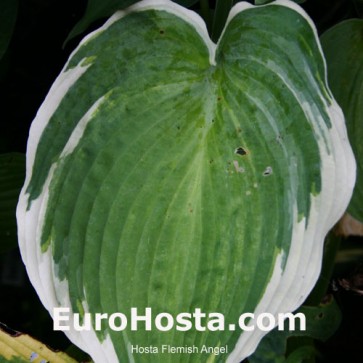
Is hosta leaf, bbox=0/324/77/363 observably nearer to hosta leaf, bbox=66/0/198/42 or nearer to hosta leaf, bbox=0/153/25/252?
hosta leaf, bbox=0/153/25/252

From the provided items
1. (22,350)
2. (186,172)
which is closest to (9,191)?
(22,350)

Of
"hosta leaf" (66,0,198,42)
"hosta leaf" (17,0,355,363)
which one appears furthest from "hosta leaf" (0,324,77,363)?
"hosta leaf" (66,0,198,42)

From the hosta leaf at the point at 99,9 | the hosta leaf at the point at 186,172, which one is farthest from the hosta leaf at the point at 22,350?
the hosta leaf at the point at 99,9

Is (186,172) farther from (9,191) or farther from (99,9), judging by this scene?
(9,191)

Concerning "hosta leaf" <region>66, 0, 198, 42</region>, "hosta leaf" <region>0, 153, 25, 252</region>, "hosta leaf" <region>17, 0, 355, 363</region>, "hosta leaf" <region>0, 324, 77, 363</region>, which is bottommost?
"hosta leaf" <region>0, 324, 77, 363</region>

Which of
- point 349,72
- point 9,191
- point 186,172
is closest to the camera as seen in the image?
point 186,172

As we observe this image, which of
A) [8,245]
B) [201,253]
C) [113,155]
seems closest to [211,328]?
[201,253]
